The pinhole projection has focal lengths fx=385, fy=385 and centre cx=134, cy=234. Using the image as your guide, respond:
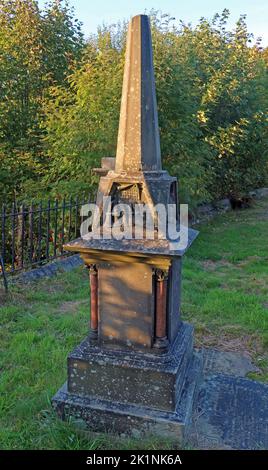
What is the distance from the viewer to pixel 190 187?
9039 millimetres

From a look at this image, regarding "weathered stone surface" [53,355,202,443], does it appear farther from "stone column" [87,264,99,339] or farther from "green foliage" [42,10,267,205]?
"green foliage" [42,10,267,205]

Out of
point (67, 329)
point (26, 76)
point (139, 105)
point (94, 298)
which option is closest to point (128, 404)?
point (94, 298)

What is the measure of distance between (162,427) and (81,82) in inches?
299

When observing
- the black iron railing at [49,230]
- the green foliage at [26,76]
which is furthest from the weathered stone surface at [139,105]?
the green foliage at [26,76]

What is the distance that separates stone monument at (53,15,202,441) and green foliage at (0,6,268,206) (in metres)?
5.06

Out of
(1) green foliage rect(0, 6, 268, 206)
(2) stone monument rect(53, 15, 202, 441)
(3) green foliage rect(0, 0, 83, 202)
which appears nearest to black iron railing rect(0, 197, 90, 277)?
(1) green foliage rect(0, 6, 268, 206)

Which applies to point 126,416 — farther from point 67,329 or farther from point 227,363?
point 67,329

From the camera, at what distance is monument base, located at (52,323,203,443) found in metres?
2.76

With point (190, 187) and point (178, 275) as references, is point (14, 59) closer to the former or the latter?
point (190, 187)

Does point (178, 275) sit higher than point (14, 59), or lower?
lower

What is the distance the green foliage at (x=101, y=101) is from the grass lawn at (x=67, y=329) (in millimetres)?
2678

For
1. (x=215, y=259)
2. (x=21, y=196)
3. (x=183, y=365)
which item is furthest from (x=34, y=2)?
(x=183, y=365)

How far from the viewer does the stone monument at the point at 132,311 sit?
9.29 feet

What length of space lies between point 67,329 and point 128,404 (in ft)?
5.67
